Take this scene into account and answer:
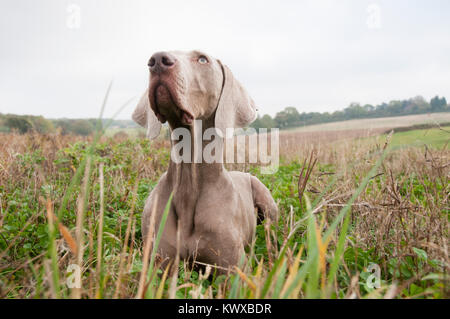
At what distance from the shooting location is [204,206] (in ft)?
7.80

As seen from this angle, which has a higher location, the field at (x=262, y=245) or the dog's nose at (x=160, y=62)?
the dog's nose at (x=160, y=62)

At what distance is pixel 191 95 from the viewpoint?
2156 millimetres

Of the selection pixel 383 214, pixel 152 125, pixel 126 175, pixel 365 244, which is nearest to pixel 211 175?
pixel 152 125

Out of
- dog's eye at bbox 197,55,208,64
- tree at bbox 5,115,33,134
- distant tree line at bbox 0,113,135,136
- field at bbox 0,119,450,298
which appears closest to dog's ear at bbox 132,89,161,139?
field at bbox 0,119,450,298

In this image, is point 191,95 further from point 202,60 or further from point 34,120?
point 34,120

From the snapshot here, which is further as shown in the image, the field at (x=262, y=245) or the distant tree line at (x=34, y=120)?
the distant tree line at (x=34, y=120)

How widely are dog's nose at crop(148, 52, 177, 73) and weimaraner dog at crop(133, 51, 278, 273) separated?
90 mm

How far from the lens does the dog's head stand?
1954mm

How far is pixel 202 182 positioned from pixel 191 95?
65cm

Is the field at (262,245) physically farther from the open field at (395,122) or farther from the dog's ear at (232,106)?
the dog's ear at (232,106)

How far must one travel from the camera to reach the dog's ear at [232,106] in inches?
94.3

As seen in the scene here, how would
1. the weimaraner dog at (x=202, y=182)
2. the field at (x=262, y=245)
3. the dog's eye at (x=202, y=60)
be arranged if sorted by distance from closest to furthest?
the field at (x=262, y=245) < the weimaraner dog at (x=202, y=182) < the dog's eye at (x=202, y=60)

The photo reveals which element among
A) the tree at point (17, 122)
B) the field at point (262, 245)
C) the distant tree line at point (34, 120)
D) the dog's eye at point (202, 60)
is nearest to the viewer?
the field at point (262, 245)

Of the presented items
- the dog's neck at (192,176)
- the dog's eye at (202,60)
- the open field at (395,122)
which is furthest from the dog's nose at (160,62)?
the open field at (395,122)
